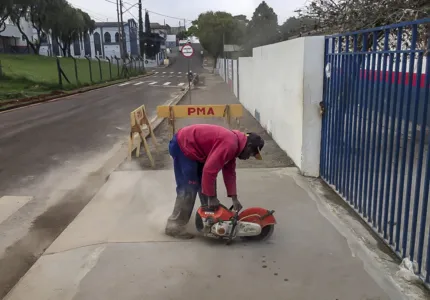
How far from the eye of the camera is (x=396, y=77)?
3.65 meters

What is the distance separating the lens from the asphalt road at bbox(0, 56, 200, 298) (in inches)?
180

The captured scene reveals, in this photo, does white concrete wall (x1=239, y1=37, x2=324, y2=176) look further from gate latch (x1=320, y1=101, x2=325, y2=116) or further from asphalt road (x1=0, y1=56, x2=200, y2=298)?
asphalt road (x1=0, y1=56, x2=200, y2=298)

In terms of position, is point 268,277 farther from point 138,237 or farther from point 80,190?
point 80,190

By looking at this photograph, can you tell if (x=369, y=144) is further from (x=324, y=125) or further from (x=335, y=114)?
(x=324, y=125)

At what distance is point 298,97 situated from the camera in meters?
6.21

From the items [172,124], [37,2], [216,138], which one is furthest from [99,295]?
[37,2]

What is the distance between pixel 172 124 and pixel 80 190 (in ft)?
9.40

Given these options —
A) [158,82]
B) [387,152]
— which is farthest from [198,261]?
[158,82]

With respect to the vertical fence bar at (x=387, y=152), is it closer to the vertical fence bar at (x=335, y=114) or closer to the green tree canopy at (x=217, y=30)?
the vertical fence bar at (x=335, y=114)

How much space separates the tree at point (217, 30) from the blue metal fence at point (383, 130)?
54.1m

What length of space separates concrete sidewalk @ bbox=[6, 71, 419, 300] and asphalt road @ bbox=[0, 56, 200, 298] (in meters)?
0.37

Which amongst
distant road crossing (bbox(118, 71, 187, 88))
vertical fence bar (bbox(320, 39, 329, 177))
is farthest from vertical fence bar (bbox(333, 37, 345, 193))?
distant road crossing (bbox(118, 71, 187, 88))

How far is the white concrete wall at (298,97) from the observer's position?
19.0 ft

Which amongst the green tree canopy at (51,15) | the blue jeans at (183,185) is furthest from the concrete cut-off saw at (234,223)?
the green tree canopy at (51,15)
